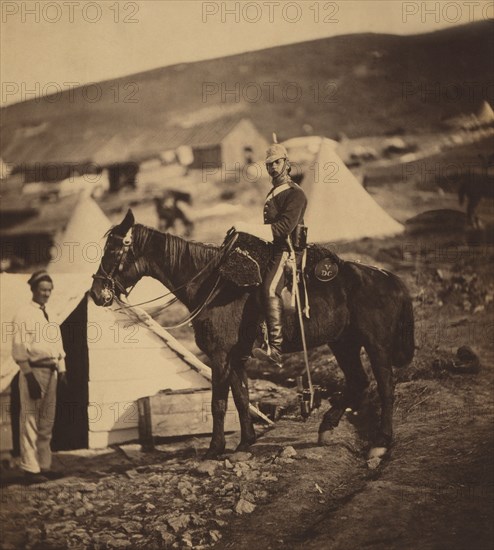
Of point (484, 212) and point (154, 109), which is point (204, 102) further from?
point (484, 212)

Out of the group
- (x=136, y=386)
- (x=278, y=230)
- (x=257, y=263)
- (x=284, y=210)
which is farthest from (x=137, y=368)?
(x=284, y=210)

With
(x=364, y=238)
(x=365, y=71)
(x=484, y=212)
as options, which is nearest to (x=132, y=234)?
(x=364, y=238)

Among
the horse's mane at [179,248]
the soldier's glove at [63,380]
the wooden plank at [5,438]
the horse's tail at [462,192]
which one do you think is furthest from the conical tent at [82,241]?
the horse's tail at [462,192]

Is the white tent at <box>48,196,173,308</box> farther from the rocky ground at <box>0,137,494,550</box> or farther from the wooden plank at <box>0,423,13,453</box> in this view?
the wooden plank at <box>0,423,13,453</box>

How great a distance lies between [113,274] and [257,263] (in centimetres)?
81

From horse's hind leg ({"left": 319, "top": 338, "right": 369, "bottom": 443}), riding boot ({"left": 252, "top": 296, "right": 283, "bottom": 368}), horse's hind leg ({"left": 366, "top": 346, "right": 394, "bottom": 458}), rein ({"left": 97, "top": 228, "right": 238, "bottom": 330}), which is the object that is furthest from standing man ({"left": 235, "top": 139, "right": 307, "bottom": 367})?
horse's hind leg ({"left": 366, "top": 346, "right": 394, "bottom": 458})

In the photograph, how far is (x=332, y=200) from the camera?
4609mm

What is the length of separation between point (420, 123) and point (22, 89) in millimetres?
2479

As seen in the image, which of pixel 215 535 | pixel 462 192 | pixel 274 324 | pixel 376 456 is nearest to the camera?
pixel 215 535

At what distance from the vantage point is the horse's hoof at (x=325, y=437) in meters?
4.39

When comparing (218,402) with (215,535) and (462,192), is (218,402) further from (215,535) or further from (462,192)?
(462,192)

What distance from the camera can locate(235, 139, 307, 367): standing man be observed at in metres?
4.20

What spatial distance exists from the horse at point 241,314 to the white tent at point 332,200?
10.1 inches

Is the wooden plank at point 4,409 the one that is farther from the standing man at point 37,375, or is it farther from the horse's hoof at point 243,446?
the horse's hoof at point 243,446
